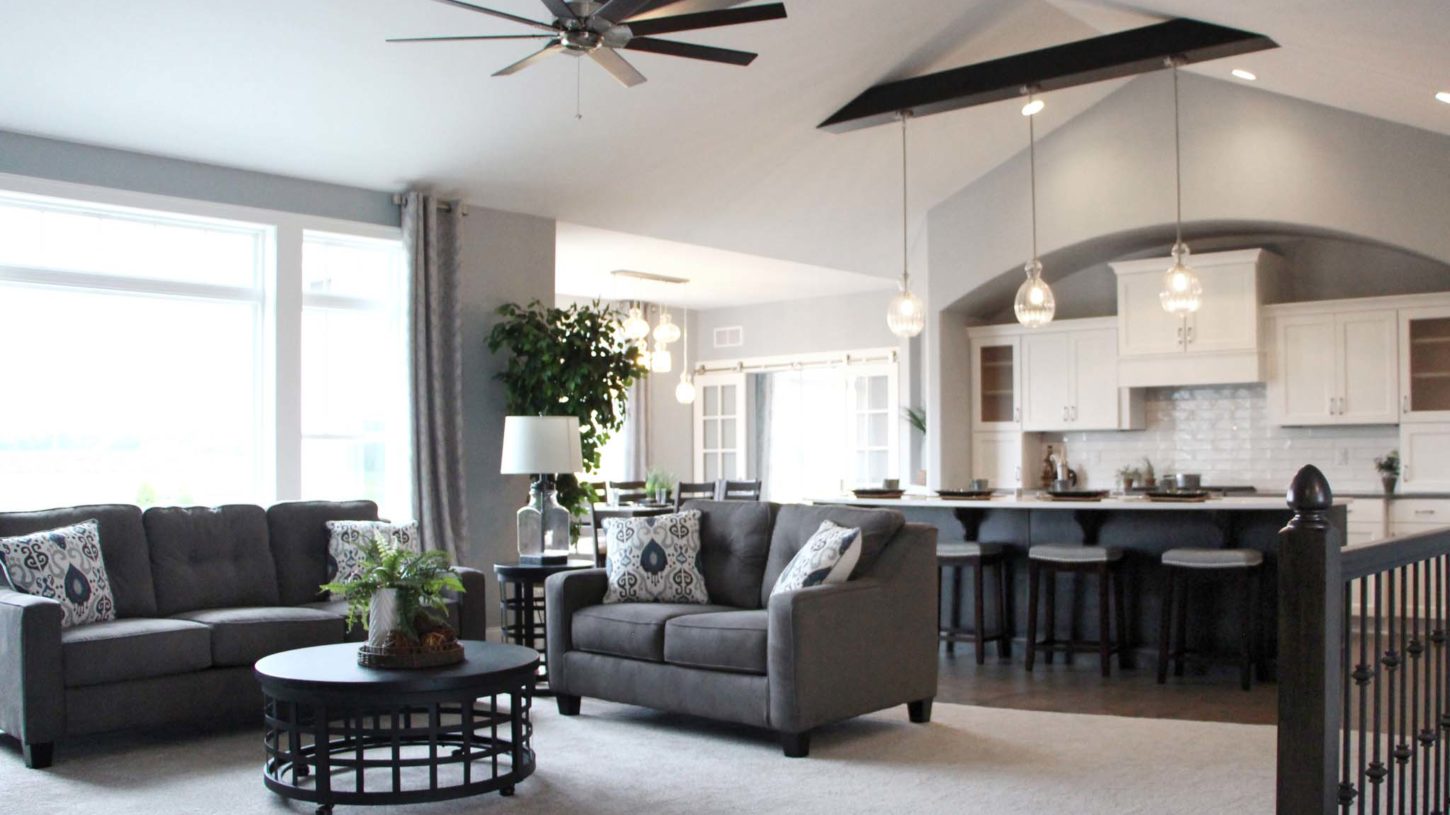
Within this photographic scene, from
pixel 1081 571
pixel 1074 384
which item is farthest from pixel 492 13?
pixel 1074 384

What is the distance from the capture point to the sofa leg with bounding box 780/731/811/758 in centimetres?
470

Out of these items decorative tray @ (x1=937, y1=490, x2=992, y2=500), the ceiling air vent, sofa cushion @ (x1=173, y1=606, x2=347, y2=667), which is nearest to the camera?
sofa cushion @ (x1=173, y1=606, x2=347, y2=667)

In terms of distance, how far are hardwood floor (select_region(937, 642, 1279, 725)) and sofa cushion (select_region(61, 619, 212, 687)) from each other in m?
3.25

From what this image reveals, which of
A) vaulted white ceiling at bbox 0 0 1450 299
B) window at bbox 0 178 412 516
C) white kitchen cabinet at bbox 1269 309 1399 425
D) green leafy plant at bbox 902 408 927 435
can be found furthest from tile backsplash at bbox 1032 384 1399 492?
window at bbox 0 178 412 516

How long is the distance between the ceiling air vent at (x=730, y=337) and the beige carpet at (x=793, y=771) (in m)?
7.98

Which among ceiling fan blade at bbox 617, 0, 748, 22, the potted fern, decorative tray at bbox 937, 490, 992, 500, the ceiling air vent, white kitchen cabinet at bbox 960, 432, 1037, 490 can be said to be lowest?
the potted fern

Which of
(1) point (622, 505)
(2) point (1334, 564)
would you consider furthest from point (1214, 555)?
(1) point (622, 505)

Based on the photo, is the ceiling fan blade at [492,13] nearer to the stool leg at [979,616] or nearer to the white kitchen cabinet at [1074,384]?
the stool leg at [979,616]

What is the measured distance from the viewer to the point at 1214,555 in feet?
20.1

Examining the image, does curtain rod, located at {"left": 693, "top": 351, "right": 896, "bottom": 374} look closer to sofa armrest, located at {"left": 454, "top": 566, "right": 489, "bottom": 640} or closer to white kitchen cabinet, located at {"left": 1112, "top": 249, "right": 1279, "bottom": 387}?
white kitchen cabinet, located at {"left": 1112, "top": 249, "right": 1279, "bottom": 387}

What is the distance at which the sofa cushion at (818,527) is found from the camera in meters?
5.18

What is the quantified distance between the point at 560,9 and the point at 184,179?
122 inches

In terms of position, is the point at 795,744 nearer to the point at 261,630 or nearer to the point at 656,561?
the point at 656,561

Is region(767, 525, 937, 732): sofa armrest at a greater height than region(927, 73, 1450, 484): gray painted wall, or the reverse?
region(927, 73, 1450, 484): gray painted wall
